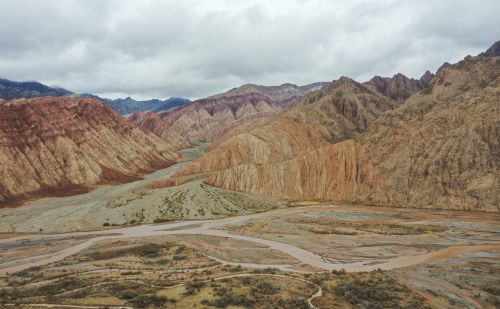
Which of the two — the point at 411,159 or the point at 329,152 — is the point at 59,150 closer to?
the point at 329,152

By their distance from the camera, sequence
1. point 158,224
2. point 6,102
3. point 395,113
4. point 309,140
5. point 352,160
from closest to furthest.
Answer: point 158,224, point 352,160, point 395,113, point 6,102, point 309,140

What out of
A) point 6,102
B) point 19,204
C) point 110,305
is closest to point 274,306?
point 110,305

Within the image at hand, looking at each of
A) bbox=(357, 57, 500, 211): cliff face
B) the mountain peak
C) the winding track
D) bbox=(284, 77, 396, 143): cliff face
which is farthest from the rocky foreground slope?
the mountain peak

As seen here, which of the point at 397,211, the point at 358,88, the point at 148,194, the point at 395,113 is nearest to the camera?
the point at 397,211

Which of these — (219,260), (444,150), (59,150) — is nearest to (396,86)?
(444,150)

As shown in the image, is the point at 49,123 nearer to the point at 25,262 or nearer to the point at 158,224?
the point at 158,224
